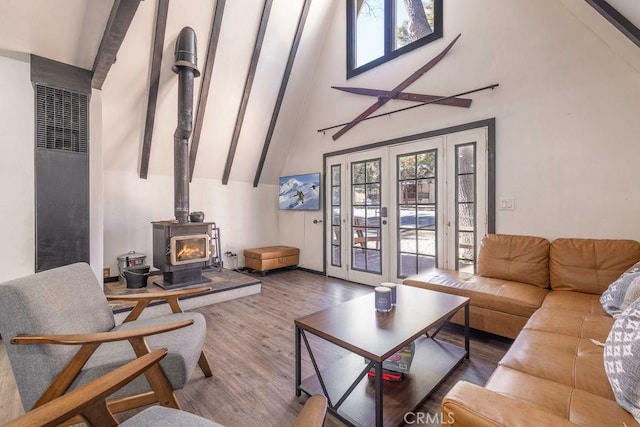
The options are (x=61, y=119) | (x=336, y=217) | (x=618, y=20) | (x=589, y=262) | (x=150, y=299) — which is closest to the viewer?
(x=150, y=299)

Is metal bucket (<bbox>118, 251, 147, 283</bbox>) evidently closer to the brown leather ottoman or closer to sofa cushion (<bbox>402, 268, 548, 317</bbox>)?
the brown leather ottoman

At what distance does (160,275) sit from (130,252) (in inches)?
22.4

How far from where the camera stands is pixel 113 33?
7.97ft

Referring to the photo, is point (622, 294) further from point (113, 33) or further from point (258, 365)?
point (113, 33)

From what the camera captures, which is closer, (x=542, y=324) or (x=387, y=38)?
(x=542, y=324)

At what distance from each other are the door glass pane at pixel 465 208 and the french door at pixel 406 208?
1 cm

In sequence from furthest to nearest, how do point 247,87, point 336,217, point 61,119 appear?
point 336,217 → point 247,87 → point 61,119

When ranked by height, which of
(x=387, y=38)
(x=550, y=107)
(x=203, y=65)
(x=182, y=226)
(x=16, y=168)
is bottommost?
(x=182, y=226)

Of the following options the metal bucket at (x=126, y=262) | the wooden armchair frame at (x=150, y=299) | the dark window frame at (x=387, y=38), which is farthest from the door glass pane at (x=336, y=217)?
the wooden armchair frame at (x=150, y=299)

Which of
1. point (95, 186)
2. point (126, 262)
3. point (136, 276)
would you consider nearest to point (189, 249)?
point (136, 276)

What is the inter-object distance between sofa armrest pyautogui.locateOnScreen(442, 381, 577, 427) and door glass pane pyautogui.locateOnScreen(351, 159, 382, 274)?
325 cm

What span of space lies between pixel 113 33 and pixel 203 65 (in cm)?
151

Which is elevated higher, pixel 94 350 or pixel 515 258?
pixel 515 258

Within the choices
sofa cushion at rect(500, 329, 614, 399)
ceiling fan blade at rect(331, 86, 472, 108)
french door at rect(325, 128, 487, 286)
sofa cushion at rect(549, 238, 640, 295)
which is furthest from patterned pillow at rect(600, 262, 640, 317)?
ceiling fan blade at rect(331, 86, 472, 108)
